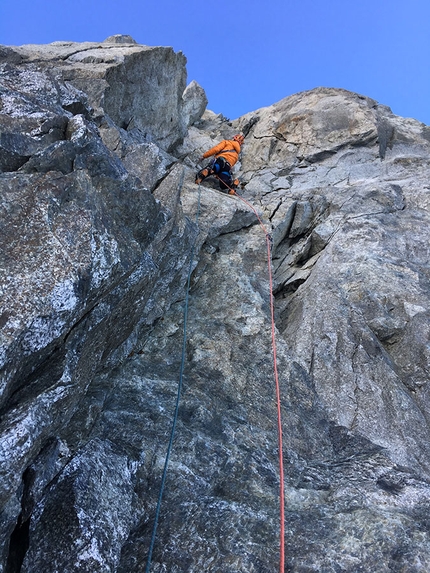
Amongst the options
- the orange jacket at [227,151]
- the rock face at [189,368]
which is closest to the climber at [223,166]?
the orange jacket at [227,151]

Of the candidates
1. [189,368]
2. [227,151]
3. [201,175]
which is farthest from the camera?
[227,151]

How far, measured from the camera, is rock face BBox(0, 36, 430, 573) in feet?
13.0

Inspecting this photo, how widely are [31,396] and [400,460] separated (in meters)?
4.94

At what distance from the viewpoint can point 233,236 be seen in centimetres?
984

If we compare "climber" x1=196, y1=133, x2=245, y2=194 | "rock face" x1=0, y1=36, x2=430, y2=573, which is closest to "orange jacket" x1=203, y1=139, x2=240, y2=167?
"climber" x1=196, y1=133, x2=245, y2=194

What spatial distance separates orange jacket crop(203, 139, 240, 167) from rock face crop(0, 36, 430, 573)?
2673 millimetres

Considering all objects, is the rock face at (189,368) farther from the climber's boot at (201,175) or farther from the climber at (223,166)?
the climber at (223,166)

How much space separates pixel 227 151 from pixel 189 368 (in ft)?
28.3

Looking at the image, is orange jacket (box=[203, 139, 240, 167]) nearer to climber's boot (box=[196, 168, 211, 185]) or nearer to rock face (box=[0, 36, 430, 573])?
climber's boot (box=[196, 168, 211, 185])

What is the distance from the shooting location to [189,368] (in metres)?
6.55

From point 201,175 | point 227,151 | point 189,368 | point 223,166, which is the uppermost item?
point 227,151

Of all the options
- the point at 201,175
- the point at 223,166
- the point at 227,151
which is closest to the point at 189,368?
the point at 201,175

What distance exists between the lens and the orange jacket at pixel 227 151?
42.2ft

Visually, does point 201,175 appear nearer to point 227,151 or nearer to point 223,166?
point 223,166
